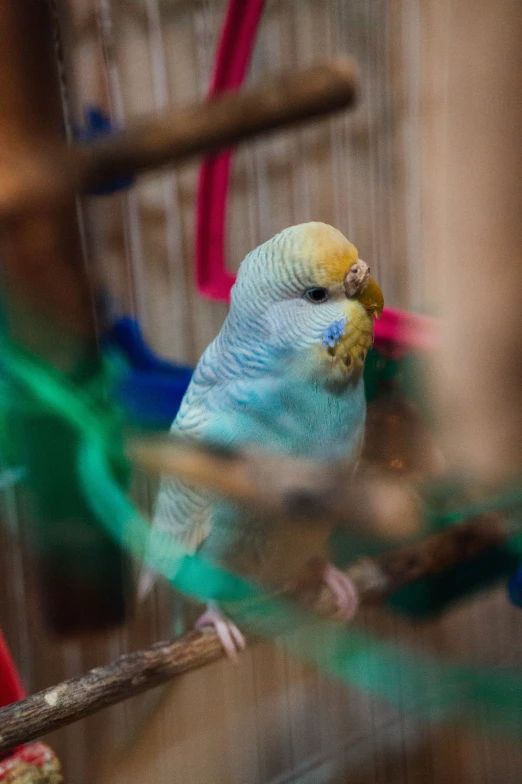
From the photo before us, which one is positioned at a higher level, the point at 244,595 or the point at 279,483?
the point at 279,483

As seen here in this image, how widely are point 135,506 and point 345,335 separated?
0.57 ft

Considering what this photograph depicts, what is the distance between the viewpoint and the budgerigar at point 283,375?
14.2 inches

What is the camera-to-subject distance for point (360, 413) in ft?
1.39

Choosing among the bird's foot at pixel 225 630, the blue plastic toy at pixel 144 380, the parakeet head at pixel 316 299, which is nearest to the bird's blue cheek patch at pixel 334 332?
the parakeet head at pixel 316 299

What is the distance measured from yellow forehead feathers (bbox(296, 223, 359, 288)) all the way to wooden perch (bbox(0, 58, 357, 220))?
86 millimetres

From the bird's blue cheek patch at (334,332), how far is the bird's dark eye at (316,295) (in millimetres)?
15

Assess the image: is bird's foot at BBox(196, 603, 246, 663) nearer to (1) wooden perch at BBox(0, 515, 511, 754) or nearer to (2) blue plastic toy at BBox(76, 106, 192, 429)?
(1) wooden perch at BBox(0, 515, 511, 754)

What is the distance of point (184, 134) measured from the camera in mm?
261

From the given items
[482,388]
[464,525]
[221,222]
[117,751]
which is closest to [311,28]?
[221,222]

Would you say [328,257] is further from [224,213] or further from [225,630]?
[225,630]

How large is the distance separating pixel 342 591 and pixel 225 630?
11 centimetres

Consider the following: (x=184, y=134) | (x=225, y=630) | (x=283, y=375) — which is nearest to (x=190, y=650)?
(x=225, y=630)

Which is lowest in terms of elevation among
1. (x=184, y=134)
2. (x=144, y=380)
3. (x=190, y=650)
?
(x=190, y=650)

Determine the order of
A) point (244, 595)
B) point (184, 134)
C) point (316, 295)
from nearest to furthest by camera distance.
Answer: point (184, 134), point (316, 295), point (244, 595)
